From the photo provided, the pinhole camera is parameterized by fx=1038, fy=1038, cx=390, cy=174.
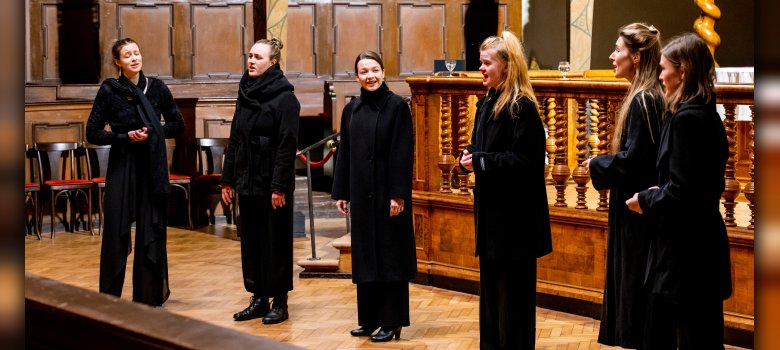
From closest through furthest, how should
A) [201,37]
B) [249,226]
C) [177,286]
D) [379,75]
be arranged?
[379,75] → [249,226] → [177,286] → [201,37]

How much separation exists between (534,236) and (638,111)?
723 mm

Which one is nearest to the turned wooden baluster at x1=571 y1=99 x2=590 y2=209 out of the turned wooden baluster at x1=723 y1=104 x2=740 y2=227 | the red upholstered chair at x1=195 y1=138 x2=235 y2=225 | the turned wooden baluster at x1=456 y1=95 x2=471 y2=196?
the turned wooden baluster at x1=456 y1=95 x2=471 y2=196

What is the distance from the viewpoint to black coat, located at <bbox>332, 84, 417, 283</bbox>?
16.4ft

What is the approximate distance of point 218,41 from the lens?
479 inches

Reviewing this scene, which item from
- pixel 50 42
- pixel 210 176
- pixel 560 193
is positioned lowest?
pixel 210 176

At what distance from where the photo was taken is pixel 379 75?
5.01 m

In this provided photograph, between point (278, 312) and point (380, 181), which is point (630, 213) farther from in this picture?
point (278, 312)

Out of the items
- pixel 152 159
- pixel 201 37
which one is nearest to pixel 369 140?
pixel 152 159

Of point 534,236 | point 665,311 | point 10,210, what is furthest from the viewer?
point 534,236

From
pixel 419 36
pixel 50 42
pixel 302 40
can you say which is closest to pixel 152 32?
pixel 50 42

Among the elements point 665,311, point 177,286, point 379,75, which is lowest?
point 177,286

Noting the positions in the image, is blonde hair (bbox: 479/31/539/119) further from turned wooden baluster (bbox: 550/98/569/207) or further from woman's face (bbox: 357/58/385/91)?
turned wooden baluster (bbox: 550/98/569/207)

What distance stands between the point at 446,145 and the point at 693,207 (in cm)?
329

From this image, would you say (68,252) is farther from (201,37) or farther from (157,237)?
(201,37)
